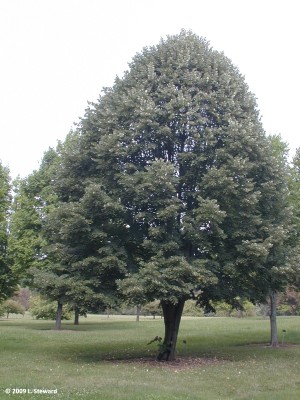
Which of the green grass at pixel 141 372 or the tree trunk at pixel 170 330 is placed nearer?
the green grass at pixel 141 372

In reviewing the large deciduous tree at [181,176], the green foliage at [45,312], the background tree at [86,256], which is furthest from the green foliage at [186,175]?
the green foliage at [45,312]

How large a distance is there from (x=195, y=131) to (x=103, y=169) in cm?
426

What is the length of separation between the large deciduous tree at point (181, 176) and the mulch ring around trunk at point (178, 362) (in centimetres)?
73

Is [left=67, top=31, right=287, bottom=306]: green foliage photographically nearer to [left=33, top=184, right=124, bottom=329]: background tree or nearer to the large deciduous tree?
the large deciduous tree

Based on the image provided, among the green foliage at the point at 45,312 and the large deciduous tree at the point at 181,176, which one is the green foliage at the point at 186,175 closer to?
the large deciduous tree at the point at 181,176

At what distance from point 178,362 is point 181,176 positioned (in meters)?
7.78

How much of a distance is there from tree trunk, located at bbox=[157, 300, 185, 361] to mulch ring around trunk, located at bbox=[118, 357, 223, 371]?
0.42 m

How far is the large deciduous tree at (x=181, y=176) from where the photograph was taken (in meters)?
17.9

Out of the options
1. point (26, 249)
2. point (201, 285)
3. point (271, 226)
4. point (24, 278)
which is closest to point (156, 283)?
point (201, 285)

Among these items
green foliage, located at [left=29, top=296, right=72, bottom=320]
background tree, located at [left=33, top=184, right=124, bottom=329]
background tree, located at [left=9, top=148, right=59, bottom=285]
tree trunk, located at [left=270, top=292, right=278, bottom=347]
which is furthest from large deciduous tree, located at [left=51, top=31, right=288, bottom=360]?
green foliage, located at [left=29, top=296, right=72, bottom=320]

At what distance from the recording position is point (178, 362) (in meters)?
19.0

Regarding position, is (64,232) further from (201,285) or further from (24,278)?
(24,278)

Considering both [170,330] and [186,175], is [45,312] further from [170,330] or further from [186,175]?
[186,175]

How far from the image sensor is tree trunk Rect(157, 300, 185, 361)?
19453 millimetres
